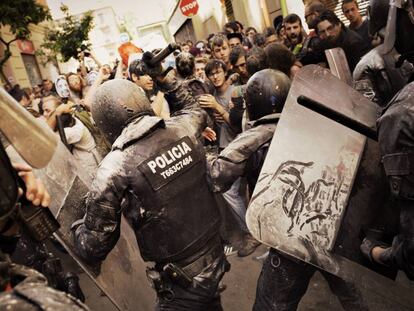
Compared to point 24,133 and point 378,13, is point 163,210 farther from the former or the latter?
point 378,13

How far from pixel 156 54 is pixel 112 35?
48445 millimetres

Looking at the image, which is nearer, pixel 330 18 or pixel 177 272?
pixel 177 272

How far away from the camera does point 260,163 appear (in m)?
2.26

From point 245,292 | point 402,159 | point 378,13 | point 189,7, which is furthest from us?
point 189,7

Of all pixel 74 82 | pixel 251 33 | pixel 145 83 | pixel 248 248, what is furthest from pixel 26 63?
pixel 248 248

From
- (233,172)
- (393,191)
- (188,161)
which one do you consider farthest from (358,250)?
(188,161)

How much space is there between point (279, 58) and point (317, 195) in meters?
2.09

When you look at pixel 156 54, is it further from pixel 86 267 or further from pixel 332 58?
pixel 86 267

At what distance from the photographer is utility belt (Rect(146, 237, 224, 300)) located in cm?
201

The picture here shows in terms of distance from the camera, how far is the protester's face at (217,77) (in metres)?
4.26

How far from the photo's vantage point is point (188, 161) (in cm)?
206

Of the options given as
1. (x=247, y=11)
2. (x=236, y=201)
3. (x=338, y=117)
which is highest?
(x=247, y=11)

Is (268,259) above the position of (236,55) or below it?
below

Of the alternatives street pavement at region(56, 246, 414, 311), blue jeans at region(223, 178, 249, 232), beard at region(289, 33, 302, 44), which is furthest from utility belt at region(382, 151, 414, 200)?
beard at region(289, 33, 302, 44)
